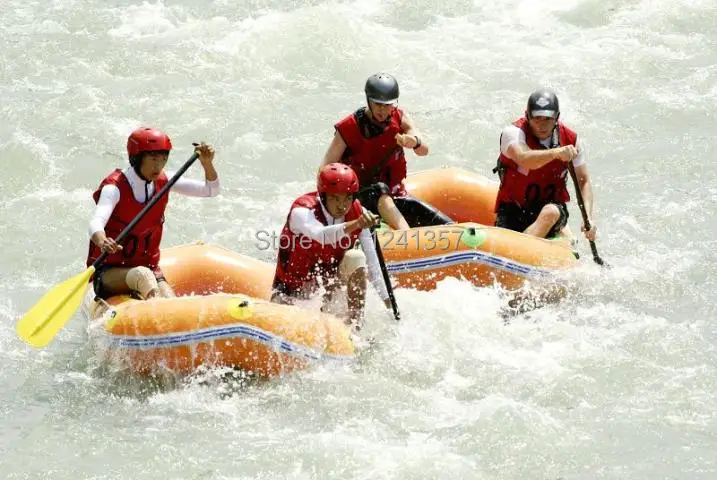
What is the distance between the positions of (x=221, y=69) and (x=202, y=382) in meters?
6.70

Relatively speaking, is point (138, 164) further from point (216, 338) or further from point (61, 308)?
point (216, 338)

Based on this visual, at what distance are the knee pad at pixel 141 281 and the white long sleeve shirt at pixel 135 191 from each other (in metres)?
0.38

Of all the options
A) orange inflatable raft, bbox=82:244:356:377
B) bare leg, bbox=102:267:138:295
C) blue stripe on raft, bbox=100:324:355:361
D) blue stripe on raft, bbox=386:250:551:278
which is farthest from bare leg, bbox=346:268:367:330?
bare leg, bbox=102:267:138:295

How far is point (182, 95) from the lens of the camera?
12.9m

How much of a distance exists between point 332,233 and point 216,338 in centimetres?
91

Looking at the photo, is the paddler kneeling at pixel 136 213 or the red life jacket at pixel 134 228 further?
the red life jacket at pixel 134 228

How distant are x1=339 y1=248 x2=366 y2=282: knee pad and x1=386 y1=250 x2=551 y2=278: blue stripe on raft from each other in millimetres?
758

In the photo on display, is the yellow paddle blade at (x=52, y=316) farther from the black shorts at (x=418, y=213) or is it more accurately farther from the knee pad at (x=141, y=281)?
the black shorts at (x=418, y=213)

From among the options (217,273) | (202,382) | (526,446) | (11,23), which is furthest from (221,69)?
(526,446)

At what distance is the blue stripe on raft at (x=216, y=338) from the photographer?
23.4 ft

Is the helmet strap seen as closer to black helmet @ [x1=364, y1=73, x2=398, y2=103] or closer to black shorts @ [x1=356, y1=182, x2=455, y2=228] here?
black helmet @ [x1=364, y1=73, x2=398, y2=103]

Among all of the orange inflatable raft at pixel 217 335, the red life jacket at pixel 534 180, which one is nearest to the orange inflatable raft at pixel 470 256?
the red life jacket at pixel 534 180

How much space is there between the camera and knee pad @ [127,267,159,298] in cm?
759

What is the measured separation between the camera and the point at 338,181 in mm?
7305
